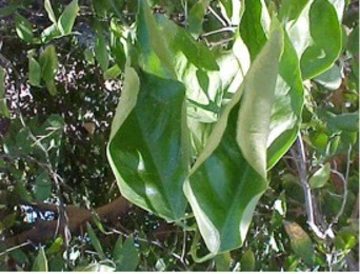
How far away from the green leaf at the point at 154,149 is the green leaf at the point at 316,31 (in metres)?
0.07

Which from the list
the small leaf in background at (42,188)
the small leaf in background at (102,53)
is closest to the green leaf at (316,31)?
the small leaf in background at (102,53)

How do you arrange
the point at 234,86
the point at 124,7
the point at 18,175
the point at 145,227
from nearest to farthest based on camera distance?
the point at 234,86
the point at 124,7
the point at 18,175
the point at 145,227

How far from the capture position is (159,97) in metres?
0.31

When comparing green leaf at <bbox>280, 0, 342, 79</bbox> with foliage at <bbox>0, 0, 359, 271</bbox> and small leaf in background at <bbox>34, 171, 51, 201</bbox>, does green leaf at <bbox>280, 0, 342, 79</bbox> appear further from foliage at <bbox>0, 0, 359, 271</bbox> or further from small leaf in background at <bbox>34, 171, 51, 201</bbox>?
small leaf in background at <bbox>34, 171, 51, 201</bbox>

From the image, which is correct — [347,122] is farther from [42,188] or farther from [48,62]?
[42,188]

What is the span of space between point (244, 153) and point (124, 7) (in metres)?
0.88

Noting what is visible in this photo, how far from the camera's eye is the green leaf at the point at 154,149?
31 centimetres

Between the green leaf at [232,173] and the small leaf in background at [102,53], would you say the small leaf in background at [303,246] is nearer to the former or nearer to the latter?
the small leaf in background at [102,53]

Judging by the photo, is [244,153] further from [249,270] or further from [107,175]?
[107,175]

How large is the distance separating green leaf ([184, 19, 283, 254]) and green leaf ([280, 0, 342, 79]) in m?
0.07

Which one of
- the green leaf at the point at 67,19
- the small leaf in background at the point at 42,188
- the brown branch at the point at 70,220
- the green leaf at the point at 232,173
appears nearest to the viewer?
the green leaf at the point at 232,173

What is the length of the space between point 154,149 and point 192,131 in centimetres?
3

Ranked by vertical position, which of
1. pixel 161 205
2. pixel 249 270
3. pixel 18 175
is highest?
pixel 161 205

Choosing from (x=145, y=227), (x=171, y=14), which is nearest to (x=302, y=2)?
(x=171, y=14)
